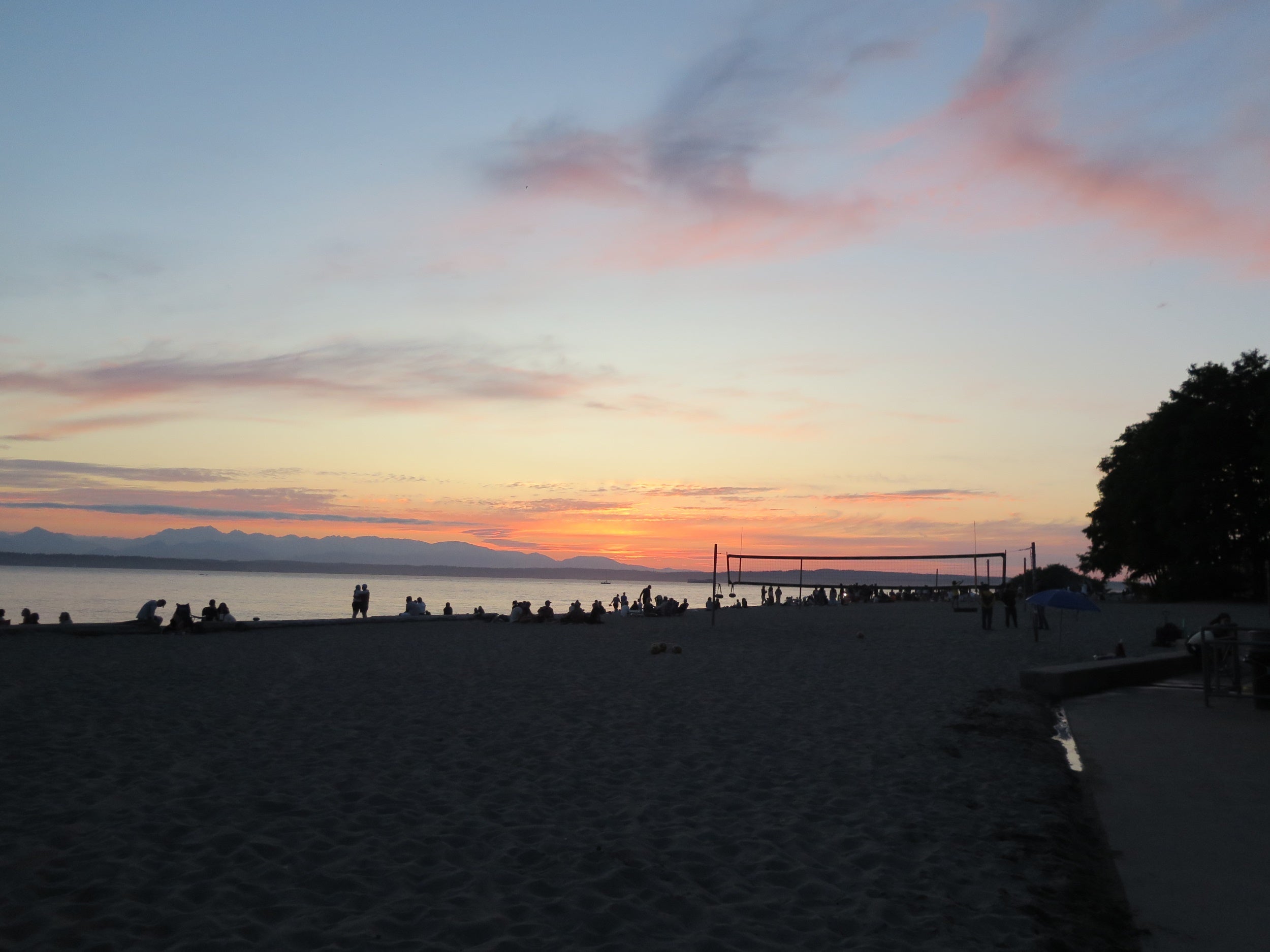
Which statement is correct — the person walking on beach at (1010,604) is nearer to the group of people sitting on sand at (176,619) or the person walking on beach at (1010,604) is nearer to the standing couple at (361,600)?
the standing couple at (361,600)

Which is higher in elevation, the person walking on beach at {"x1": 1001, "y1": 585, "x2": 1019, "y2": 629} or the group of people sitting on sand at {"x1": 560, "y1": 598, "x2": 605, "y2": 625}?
the person walking on beach at {"x1": 1001, "y1": 585, "x2": 1019, "y2": 629}

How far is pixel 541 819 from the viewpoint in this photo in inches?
233

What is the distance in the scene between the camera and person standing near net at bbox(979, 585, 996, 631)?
24875mm

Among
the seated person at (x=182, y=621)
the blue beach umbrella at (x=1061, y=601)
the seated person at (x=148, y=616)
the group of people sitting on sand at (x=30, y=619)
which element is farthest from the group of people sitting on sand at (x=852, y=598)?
the group of people sitting on sand at (x=30, y=619)

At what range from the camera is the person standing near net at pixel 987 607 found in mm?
24875

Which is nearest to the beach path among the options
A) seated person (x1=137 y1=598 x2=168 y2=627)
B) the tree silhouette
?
seated person (x1=137 y1=598 x2=168 y2=627)

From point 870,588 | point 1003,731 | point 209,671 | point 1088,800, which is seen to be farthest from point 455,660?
point 870,588

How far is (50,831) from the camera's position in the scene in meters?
5.41

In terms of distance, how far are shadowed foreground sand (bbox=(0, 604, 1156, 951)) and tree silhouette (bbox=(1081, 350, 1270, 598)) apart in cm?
3105

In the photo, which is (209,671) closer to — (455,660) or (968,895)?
(455,660)

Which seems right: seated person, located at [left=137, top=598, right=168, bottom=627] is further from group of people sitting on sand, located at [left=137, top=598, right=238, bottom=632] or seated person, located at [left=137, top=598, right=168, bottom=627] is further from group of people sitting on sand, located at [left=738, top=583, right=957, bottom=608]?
group of people sitting on sand, located at [left=738, top=583, right=957, bottom=608]

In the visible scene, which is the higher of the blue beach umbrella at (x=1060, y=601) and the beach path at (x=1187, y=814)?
the blue beach umbrella at (x=1060, y=601)

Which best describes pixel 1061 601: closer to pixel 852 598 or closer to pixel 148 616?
pixel 148 616

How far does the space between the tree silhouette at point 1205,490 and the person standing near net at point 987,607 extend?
17.4m
